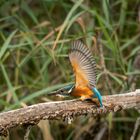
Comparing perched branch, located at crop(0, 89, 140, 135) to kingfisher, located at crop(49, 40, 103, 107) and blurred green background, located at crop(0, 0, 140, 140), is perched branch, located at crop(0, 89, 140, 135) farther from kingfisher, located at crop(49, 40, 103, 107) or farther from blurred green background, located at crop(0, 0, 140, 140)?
blurred green background, located at crop(0, 0, 140, 140)

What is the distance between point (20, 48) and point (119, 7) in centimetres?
64

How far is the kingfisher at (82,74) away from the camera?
4.88 ft

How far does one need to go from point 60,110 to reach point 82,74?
121 millimetres

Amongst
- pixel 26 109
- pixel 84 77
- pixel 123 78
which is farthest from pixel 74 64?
pixel 123 78

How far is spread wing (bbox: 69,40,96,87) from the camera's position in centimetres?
148

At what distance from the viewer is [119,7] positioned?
2.75 meters

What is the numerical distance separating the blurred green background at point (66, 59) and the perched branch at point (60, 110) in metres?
0.51

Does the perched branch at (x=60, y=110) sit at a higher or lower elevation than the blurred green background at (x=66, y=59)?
lower

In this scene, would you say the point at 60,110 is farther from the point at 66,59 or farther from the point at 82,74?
the point at 66,59

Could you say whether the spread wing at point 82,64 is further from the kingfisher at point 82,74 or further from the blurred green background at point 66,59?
the blurred green background at point 66,59

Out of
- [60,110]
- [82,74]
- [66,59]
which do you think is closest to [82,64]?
[82,74]

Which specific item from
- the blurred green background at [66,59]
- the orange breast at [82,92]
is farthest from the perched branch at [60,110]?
the blurred green background at [66,59]

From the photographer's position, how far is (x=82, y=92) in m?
1.55

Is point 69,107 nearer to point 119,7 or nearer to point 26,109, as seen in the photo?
point 26,109
